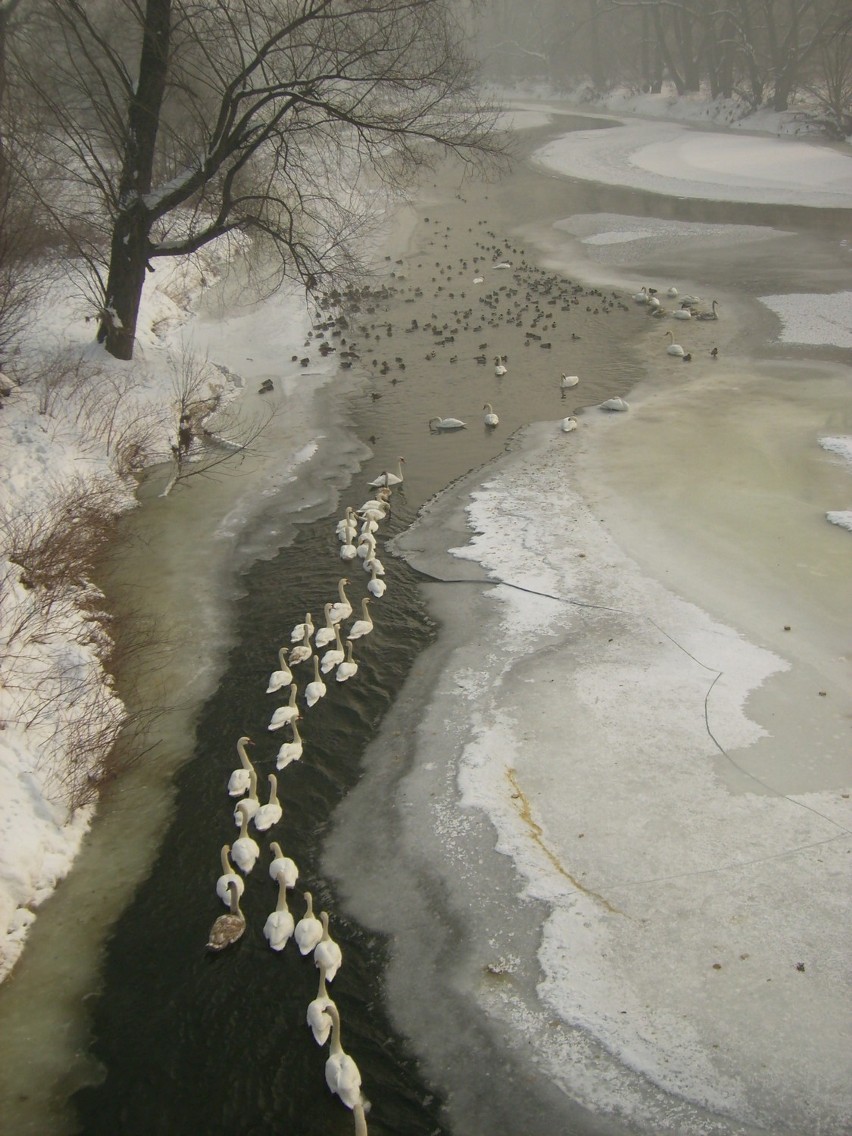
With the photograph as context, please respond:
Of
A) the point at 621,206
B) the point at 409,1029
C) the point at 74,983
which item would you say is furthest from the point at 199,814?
the point at 621,206

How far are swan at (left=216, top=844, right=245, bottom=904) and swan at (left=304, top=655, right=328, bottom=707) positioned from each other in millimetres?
2426

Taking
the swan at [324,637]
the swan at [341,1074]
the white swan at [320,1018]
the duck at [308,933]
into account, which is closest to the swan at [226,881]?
the duck at [308,933]

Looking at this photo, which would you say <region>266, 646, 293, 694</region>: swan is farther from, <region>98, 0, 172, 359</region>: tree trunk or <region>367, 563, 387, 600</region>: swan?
<region>98, 0, 172, 359</region>: tree trunk

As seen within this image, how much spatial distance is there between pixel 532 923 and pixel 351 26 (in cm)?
1449

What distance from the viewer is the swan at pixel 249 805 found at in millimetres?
8586

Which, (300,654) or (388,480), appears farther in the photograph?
(388,480)

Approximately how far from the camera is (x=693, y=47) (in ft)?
199

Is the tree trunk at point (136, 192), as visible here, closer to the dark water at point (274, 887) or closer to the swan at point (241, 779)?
the dark water at point (274, 887)

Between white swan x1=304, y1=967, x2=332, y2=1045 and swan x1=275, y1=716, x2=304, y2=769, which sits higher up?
white swan x1=304, y1=967, x2=332, y2=1045

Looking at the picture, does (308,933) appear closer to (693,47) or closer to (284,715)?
(284,715)

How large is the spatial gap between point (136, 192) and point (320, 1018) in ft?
48.8

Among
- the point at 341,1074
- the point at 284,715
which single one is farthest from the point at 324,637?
the point at 341,1074

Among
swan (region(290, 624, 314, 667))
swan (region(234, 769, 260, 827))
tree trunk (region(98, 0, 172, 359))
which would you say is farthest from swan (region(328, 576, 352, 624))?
tree trunk (region(98, 0, 172, 359))

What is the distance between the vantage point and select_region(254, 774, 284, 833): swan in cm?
862
